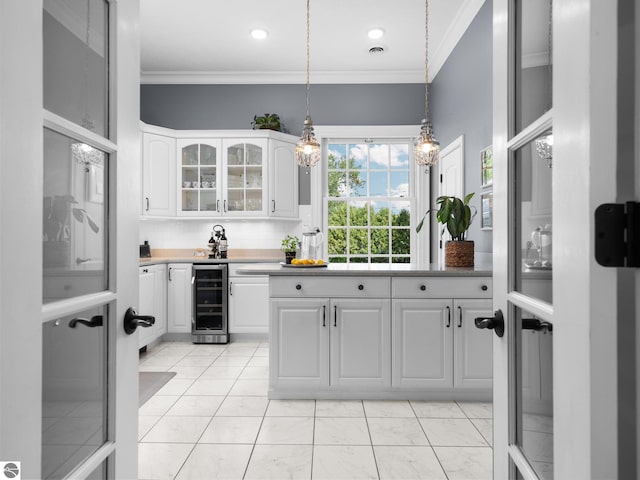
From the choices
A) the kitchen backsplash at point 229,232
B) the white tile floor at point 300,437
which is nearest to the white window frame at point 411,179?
the kitchen backsplash at point 229,232

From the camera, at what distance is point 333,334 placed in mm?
2824

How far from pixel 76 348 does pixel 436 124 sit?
478cm

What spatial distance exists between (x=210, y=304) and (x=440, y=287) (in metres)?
2.74

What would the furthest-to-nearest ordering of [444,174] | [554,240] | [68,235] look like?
[444,174] → [68,235] → [554,240]

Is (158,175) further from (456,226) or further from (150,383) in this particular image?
(456,226)

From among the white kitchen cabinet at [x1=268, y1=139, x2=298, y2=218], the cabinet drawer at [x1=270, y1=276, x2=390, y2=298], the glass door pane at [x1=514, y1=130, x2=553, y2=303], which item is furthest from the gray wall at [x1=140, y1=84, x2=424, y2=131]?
the glass door pane at [x1=514, y1=130, x2=553, y2=303]

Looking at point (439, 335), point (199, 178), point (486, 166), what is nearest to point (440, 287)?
point (439, 335)

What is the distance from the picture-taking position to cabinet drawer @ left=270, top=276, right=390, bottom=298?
2.82 m

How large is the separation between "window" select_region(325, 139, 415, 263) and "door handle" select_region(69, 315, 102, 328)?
4.30 metres

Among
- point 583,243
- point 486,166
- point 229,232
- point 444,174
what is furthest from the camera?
point 229,232

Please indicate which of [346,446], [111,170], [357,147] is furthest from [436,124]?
[111,170]

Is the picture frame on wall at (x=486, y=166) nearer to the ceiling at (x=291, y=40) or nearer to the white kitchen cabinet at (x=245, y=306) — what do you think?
the ceiling at (x=291, y=40)

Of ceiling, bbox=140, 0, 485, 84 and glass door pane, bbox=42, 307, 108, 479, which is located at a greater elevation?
ceiling, bbox=140, 0, 485, 84

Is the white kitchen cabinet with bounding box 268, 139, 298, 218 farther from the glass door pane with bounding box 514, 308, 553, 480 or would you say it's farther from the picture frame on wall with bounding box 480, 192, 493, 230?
the glass door pane with bounding box 514, 308, 553, 480
